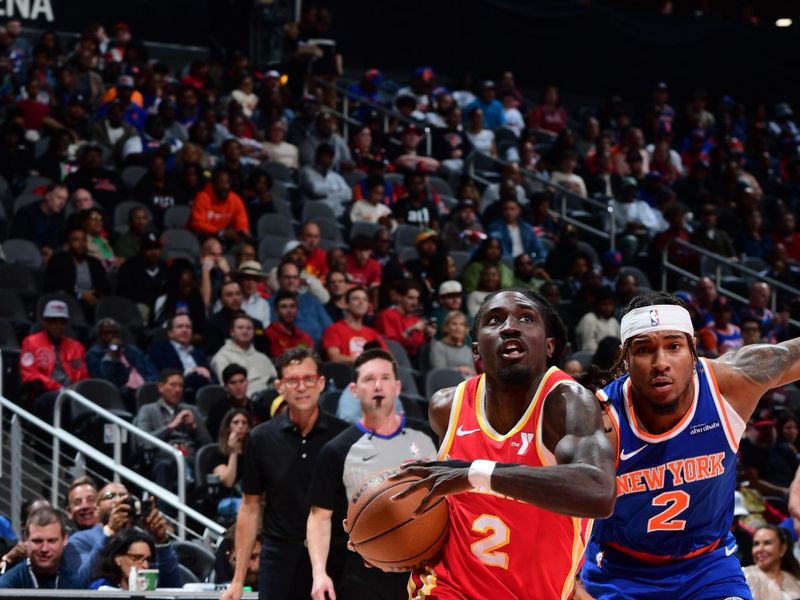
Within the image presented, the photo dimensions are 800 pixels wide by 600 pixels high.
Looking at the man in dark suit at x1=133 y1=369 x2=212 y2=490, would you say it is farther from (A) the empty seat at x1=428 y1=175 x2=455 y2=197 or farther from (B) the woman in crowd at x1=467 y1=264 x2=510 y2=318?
(A) the empty seat at x1=428 y1=175 x2=455 y2=197

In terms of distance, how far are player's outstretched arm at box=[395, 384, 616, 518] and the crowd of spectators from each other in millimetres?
4109

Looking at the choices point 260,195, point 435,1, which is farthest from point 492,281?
point 435,1

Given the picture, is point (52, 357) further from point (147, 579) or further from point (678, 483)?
point (678, 483)

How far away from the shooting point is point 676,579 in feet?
14.8

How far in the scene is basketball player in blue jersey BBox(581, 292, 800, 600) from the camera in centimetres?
454

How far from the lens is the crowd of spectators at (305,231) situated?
10953 millimetres

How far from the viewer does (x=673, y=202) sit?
1788cm

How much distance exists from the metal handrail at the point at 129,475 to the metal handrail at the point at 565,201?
8581 millimetres

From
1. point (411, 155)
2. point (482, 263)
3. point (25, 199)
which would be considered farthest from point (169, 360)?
point (411, 155)

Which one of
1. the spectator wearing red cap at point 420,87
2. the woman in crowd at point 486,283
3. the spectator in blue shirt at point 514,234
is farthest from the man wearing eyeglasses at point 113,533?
the spectator wearing red cap at point 420,87

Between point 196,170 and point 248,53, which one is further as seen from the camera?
point 248,53

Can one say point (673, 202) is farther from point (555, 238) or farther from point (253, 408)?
point (253, 408)

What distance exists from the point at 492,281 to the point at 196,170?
11.0 ft

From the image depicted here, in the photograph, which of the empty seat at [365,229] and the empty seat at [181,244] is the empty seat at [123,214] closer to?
the empty seat at [181,244]
